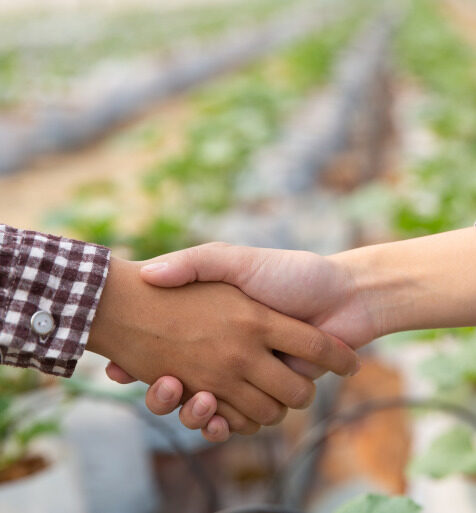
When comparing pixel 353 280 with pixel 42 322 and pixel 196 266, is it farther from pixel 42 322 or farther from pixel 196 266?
pixel 42 322

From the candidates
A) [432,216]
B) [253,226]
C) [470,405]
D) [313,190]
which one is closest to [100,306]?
[470,405]

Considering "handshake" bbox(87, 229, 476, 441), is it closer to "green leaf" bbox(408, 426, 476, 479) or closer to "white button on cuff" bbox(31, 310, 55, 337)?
"white button on cuff" bbox(31, 310, 55, 337)

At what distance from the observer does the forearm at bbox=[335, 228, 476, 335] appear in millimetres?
1233

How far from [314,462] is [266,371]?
3.28ft

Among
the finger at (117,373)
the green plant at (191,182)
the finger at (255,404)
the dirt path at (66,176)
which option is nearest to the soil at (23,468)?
the finger at (117,373)

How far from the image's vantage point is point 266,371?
4.09ft

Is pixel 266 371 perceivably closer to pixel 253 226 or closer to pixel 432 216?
pixel 432 216

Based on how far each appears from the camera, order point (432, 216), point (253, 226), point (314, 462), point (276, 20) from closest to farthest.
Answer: point (432, 216), point (314, 462), point (253, 226), point (276, 20)

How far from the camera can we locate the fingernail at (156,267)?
1.19m

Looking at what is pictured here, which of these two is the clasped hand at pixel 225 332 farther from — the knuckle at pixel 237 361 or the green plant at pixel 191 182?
the green plant at pixel 191 182

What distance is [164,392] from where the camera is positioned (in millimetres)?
1186

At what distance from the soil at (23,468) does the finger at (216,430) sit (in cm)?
44

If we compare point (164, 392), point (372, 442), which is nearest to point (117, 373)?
point (164, 392)

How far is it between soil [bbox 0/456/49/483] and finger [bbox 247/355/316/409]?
53 centimetres
